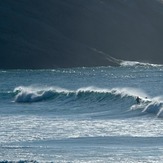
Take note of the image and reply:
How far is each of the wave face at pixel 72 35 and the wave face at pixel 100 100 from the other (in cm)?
9105

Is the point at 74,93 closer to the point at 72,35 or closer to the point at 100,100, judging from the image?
the point at 100,100

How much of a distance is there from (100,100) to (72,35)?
121994 mm

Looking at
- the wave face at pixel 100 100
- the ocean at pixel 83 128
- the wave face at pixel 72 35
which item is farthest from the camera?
the wave face at pixel 72 35

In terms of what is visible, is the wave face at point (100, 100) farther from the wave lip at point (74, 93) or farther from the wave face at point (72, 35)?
the wave face at point (72, 35)

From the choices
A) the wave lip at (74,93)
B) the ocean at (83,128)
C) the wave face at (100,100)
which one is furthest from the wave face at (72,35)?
the ocean at (83,128)

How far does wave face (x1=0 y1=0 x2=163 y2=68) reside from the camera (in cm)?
16825

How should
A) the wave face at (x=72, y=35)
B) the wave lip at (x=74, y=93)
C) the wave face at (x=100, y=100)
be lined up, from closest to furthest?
the wave face at (x=100, y=100), the wave lip at (x=74, y=93), the wave face at (x=72, y=35)

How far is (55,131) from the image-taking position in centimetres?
4303

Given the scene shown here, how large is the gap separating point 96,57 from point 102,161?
446 feet

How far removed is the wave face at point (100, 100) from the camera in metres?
53.1

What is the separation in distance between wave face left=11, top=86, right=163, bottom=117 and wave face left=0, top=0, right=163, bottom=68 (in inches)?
3585

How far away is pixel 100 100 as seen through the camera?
63438 millimetres

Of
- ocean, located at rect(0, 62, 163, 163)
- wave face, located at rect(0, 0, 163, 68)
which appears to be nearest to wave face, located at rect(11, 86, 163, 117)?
ocean, located at rect(0, 62, 163, 163)

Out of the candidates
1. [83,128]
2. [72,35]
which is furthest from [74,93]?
[72,35]
